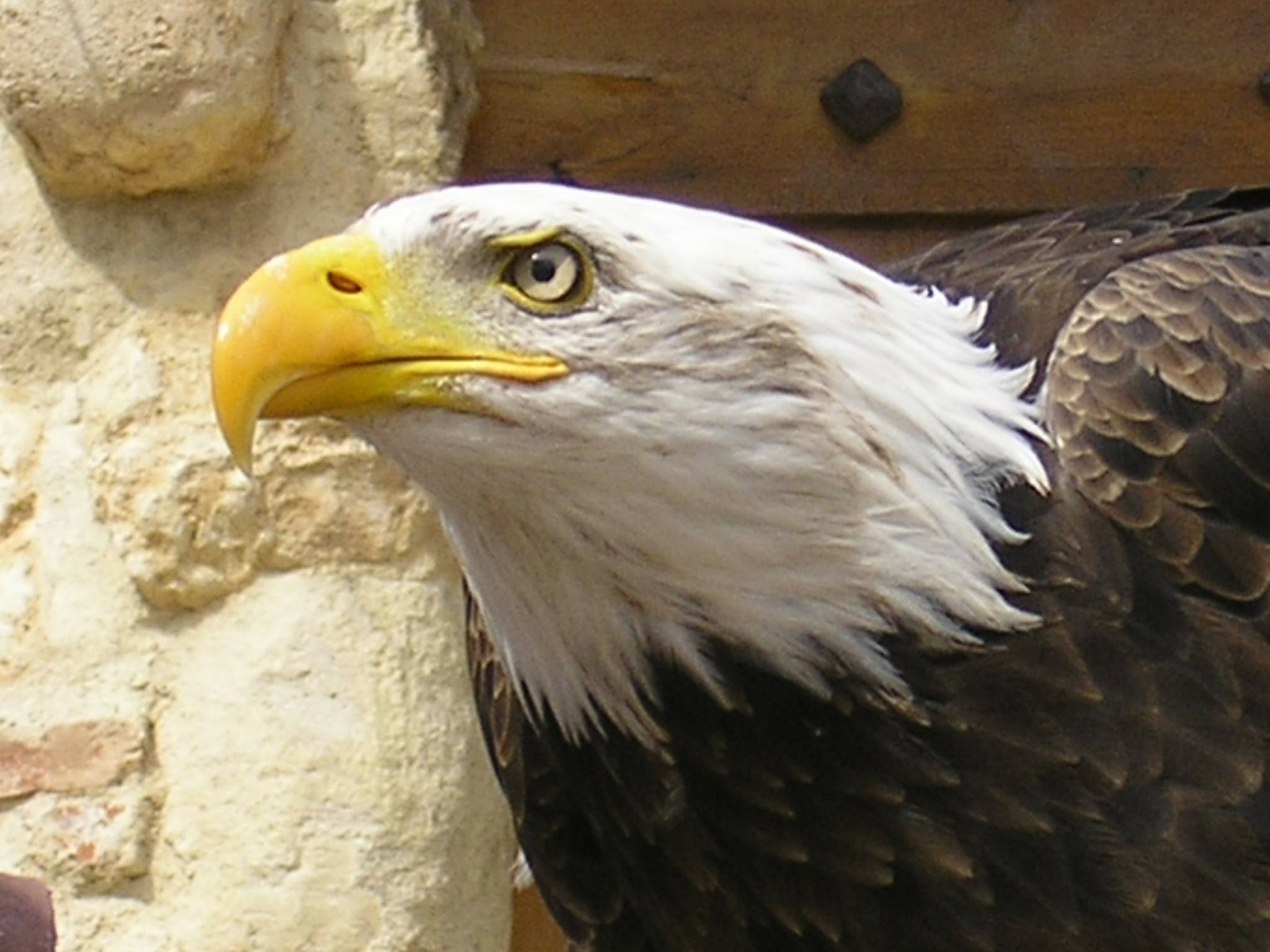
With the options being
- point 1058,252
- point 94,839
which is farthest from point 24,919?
point 94,839

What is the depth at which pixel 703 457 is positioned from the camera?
1374mm

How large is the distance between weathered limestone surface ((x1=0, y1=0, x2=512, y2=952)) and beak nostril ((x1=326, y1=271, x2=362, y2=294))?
0.92m

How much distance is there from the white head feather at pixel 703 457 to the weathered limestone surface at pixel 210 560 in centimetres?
76

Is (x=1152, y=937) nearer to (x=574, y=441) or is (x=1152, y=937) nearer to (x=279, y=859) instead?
(x=574, y=441)

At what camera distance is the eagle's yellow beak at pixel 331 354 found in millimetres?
1331

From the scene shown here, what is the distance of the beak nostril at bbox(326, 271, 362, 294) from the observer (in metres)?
1.36

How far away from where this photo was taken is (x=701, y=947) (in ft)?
5.49

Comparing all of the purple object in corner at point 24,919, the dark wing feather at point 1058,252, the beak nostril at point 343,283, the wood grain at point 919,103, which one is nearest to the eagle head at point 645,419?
the beak nostril at point 343,283

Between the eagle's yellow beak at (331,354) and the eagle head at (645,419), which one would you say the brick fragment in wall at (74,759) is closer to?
the eagle head at (645,419)

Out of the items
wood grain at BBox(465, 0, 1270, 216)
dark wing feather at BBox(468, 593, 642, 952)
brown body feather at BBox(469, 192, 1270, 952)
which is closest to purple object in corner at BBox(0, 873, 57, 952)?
brown body feather at BBox(469, 192, 1270, 952)

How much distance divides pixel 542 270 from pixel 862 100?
1300 mm

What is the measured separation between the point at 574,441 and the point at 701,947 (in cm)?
52

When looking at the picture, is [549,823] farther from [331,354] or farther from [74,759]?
[74,759]

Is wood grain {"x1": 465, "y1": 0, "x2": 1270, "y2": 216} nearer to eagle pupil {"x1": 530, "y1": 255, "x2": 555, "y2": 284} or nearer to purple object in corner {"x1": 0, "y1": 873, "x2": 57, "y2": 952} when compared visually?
eagle pupil {"x1": 530, "y1": 255, "x2": 555, "y2": 284}
